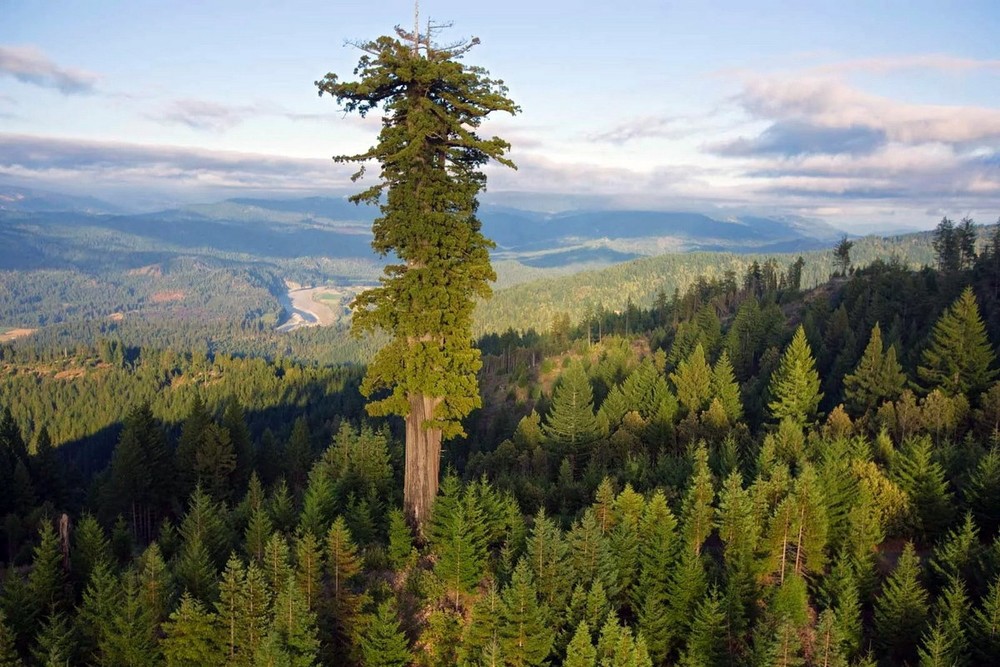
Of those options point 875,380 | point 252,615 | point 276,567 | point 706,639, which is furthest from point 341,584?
point 875,380

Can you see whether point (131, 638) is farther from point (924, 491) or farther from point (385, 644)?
point (924, 491)

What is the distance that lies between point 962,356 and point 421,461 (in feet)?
149

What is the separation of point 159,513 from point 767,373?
56.1 m

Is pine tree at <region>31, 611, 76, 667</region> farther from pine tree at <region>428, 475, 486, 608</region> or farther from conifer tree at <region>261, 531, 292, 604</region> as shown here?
pine tree at <region>428, 475, 486, 608</region>

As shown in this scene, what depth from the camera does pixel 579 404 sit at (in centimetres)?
5559

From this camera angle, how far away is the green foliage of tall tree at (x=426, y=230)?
68.6 ft

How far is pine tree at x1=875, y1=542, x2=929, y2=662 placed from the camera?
21.5 meters

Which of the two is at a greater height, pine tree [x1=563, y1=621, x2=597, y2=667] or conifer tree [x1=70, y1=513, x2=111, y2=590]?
pine tree [x1=563, y1=621, x2=597, y2=667]

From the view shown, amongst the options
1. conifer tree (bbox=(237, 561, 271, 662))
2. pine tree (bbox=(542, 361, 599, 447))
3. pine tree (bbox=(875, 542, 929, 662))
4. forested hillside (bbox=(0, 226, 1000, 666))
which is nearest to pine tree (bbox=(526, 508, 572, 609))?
forested hillside (bbox=(0, 226, 1000, 666))

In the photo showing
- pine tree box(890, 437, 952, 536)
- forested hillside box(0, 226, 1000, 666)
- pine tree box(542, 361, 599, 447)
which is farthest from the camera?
pine tree box(542, 361, 599, 447)

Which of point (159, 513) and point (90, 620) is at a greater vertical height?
point (90, 620)

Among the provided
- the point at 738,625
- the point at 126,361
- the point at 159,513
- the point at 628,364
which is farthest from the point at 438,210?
the point at 126,361

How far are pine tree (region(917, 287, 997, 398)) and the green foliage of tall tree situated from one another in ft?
141

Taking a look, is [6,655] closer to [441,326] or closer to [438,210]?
[441,326]
